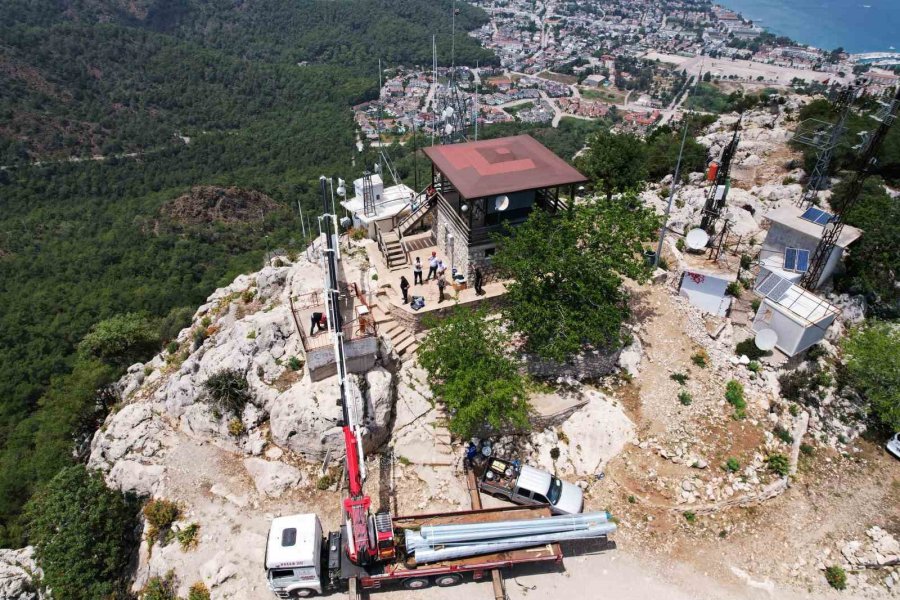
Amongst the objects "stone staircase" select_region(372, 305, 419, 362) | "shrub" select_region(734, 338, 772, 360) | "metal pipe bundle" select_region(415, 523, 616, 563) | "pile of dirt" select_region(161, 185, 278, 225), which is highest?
"stone staircase" select_region(372, 305, 419, 362)

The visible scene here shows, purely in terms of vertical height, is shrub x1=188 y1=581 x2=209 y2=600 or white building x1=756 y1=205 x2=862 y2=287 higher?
white building x1=756 y1=205 x2=862 y2=287

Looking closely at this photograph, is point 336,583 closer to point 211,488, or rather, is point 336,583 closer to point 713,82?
point 211,488

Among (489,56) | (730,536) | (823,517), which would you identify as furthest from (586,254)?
(489,56)

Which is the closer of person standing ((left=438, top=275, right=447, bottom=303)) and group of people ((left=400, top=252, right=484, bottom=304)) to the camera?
person standing ((left=438, top=275, right=447, bottom=303))

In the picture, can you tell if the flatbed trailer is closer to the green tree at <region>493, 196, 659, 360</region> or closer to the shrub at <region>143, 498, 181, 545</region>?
the green tree at <region>493, 196, 659, 360</region>

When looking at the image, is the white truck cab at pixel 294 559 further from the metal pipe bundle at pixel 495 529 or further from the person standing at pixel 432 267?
the person standing at pixel 432 267

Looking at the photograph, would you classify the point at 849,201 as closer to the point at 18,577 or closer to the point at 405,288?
the point at 405,288

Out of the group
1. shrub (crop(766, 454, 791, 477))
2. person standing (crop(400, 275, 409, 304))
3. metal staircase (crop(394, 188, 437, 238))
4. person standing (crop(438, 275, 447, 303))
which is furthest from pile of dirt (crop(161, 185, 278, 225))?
shrub (crop(766, 454, 791, 477))
